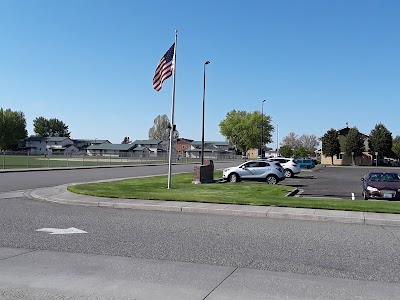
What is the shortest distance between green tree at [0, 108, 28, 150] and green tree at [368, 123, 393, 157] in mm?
112606

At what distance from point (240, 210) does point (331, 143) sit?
76.5 meters

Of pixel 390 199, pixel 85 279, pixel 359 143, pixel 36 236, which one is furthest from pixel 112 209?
pixel 359 143

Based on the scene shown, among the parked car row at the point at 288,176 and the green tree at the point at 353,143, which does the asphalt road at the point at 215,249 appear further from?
the green tree at the point at 353,143

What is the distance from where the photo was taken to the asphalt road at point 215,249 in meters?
5.79

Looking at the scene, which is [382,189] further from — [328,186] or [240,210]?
[328,186]

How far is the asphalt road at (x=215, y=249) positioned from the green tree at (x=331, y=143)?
7679 cm

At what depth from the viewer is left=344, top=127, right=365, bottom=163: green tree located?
82.2 meters

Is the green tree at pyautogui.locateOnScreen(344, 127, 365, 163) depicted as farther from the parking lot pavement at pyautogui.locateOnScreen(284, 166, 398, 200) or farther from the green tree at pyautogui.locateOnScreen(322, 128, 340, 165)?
the parking lot pavement at pyautogui.locateOnScreen(284, 166, 398, 200)

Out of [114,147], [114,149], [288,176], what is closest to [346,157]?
[288,176]

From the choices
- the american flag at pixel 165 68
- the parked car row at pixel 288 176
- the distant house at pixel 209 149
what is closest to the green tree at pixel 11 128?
the distant house at pixel 209 149

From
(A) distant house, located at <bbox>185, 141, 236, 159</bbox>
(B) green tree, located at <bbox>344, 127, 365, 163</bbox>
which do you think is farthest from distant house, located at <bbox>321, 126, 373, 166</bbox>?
(A) distant house, located at <bbox>185, 141, 236, 159</bbox>

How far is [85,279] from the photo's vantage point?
18.8 ft

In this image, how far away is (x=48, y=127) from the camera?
187m

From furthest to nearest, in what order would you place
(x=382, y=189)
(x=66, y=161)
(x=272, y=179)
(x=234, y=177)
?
(x=66, y=161)
(x=234, y=177)
(x=272, y=179)
(x=382, y=189)
